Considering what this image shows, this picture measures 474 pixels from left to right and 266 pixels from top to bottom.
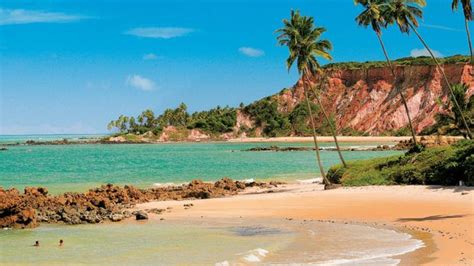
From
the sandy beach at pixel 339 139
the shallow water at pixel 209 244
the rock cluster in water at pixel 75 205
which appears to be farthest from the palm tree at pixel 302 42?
the sandy beach at pixel 339 139

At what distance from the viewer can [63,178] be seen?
49.7 m

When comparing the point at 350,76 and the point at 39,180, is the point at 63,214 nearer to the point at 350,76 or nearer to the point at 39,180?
the point at 39,180

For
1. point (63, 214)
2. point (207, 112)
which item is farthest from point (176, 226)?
point (207, 112)

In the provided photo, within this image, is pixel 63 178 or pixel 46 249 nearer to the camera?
pixel 46 249

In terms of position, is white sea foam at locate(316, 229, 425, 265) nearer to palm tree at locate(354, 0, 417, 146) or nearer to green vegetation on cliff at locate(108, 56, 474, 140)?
palm tree at locate(354, 0, 417, 146)

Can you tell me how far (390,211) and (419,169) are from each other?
8273 millimetres

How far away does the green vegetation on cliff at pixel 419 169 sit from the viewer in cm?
2753

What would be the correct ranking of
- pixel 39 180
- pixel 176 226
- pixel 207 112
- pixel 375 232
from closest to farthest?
pixel 375 232 < pixel 176 226 < pixel 39 180 < pixel 207 112

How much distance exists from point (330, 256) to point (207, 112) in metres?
180

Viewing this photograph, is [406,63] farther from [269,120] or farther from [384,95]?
[269,120]

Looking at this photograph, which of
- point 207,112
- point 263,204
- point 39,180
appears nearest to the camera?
point 263,204

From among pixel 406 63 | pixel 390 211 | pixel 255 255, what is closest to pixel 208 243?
pixel 255 255

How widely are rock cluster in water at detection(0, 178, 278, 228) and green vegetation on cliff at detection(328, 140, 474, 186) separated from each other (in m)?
7.19

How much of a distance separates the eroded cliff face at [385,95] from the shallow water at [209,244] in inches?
4408
